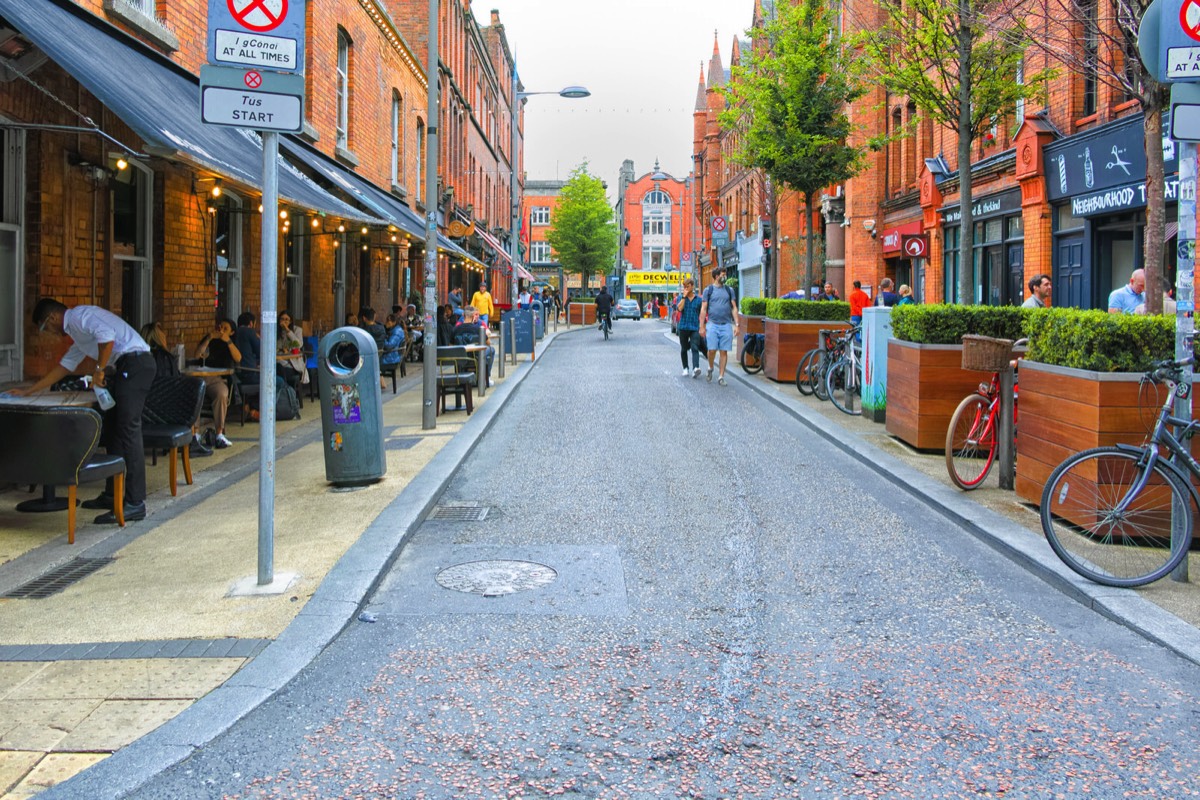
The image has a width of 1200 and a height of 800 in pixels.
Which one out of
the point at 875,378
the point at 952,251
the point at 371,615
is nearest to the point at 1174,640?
the point at 371,615

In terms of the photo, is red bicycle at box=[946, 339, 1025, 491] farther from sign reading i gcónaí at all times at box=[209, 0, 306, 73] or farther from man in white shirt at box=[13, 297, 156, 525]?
man in white shirt at box=[13, 297, 156, 525]

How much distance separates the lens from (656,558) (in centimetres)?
666

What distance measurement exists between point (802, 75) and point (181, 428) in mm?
16906

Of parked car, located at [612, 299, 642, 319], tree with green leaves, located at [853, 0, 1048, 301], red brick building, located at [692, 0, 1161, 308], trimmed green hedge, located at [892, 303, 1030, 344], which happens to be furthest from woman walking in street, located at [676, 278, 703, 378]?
parked car, located at [612, 299, 642, 319]

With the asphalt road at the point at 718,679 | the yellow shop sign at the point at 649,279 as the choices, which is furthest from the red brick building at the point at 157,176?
the yellow shop sign at the point at 649,279

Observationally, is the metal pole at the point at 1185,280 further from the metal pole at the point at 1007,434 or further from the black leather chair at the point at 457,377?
the black leather chair at the point at 457,377

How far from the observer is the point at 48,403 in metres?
6.87

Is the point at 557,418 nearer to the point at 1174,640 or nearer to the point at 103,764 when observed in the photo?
the point at 1174,640

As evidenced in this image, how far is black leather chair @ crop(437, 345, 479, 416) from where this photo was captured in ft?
44.5

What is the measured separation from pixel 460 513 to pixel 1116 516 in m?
4.36

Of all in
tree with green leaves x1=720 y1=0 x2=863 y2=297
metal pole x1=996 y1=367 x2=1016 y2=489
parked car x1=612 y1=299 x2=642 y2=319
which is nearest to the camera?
metal pole x1=996 y1=367 x2=1016 y2=489

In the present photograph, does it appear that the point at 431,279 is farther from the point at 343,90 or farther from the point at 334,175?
the point at 343,90

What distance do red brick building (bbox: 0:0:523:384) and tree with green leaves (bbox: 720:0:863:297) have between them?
714 centimetres

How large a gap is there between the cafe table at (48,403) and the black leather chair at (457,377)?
5927 mm
